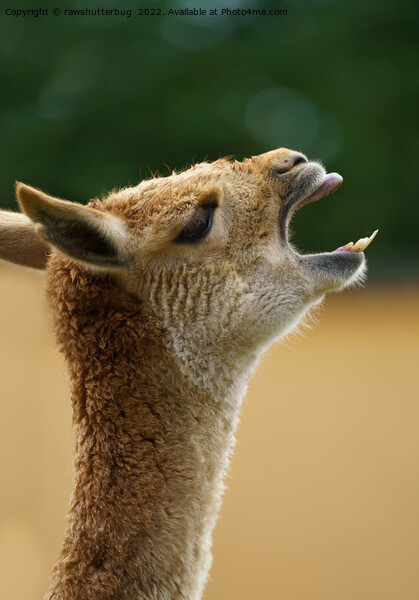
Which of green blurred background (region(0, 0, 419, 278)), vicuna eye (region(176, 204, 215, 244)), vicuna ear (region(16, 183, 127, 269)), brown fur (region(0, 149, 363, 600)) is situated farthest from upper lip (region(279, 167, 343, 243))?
green blurred background (region(0, 0, 419, 278))

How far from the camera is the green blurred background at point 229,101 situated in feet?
38.3

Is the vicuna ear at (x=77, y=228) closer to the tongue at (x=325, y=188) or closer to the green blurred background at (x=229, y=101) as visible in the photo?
the tongue at (x=325, y=188)

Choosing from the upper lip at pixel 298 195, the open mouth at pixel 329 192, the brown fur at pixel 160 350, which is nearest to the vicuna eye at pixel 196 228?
the brown fur at pixel 160 350

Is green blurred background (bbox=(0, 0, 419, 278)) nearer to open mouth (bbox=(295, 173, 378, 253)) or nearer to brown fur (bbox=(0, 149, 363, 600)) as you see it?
open mouth (bbox=(295, 173, 378, 253))

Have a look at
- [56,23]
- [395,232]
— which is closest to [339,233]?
[395,232]

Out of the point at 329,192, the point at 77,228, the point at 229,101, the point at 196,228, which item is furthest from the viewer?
the point at 229,101

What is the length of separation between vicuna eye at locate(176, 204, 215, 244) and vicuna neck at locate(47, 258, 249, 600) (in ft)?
0.96

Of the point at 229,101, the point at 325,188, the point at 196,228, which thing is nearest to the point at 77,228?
the point at 196,228

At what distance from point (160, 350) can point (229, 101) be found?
366 inches

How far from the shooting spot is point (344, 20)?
1243cm

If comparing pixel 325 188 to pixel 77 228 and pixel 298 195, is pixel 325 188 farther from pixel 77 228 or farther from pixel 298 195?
pixel 77 228

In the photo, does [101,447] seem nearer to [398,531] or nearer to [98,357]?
[98,357]

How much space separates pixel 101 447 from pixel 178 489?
29 cm

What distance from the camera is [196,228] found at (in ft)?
9.70
